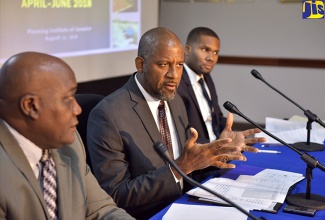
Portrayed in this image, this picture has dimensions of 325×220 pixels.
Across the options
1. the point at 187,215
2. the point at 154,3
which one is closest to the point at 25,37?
the point at 154,3

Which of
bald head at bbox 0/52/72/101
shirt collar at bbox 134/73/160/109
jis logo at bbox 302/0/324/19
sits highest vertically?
jis logo at bbox 302/0/324/19

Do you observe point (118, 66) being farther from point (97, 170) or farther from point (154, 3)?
point (97, 170)

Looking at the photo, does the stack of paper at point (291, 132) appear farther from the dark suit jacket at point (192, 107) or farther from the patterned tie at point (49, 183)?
the patterned tie at point (49, 183)

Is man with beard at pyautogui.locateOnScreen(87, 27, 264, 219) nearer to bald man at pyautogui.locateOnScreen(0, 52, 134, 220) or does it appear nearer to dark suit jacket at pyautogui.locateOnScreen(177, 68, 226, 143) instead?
bald man at pyautogui.locateOnScreen(0, 52, 134, 220)

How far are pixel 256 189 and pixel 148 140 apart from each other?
0.50 m

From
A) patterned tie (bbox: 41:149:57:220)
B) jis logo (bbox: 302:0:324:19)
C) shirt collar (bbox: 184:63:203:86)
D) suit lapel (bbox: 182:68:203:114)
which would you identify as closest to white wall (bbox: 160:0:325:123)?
jis logo (bbox: 302:0:324:19)

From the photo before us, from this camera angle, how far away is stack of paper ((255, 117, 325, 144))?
2939 mm

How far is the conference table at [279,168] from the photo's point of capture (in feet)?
5.93

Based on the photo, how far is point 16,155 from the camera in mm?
1422

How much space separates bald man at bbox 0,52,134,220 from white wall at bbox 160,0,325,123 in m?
3.95

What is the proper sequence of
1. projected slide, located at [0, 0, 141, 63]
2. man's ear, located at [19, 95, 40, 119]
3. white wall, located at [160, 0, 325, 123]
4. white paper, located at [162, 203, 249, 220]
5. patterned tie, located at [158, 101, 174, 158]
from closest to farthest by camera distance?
man's ear, located at [19, 95, 40, 119]
white paper, located at [162, 203, 249, 220]
patterned tie, located at [158, 101, 174, 158]
projected slide, located at [0, 0, 141, 63]
white wall, located at [160, 0, 325, 123]

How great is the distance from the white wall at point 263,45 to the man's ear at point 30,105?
13.3ft

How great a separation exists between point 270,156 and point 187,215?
987 millimetres

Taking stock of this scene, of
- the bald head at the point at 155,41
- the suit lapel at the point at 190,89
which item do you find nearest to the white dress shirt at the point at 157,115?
the bald head at the point at 155,41
